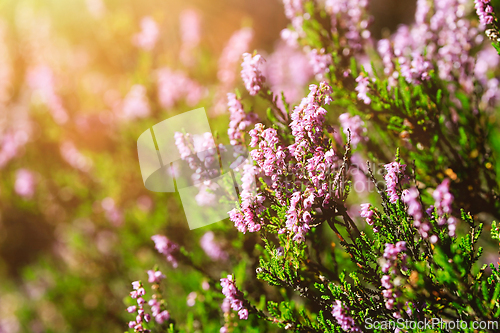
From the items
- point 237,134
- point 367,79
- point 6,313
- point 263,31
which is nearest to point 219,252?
point 237,134

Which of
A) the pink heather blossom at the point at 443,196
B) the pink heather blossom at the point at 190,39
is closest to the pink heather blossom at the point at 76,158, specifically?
the pink heather blossom at the point at 190,39

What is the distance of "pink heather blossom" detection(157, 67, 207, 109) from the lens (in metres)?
6.01

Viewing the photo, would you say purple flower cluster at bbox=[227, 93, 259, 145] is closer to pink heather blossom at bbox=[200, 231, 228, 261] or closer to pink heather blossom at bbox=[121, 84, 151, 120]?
pink heather blossom at bbox=[200, 231, 228, 261]

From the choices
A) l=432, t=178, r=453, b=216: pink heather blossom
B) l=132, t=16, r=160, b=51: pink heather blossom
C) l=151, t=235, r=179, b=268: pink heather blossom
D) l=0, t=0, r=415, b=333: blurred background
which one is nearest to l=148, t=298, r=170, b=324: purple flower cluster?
l=151, t=235, r=179, b=268: pink heather blossom

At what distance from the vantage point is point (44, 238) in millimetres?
9352

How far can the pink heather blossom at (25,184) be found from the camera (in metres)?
7.25

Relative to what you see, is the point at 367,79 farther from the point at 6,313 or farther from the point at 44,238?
the point at 6,313

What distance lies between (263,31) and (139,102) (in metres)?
7.72

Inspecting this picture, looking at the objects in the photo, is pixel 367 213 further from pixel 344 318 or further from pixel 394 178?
pixel 344 318

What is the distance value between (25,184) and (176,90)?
4.75 m

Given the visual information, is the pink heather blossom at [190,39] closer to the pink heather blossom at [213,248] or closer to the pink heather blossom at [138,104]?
the pink heather blossom at [138,104]

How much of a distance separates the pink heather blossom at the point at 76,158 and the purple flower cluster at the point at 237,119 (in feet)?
18.4

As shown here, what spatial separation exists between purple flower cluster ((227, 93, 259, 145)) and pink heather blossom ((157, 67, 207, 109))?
390 cm

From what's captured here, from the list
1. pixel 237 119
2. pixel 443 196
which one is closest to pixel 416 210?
pixel 443 196
